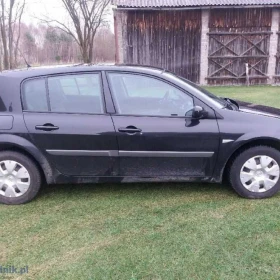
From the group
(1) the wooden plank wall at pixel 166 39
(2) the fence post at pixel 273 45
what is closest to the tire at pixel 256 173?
(1) the wooden plank wall at pixel 166 39

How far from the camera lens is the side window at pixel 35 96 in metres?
3.28

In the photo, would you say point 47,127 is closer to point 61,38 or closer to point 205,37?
point 205,37

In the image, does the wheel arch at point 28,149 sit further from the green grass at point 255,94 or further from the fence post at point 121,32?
the fence post at point 121,32

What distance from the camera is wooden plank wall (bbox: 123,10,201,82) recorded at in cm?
1317

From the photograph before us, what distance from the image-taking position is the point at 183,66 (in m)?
14.0

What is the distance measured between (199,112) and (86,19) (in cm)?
2468

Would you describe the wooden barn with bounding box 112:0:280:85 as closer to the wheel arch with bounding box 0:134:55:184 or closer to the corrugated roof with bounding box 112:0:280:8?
the corrugated roof with bounding box 112:0:280:8

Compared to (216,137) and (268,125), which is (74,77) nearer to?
(216,137)

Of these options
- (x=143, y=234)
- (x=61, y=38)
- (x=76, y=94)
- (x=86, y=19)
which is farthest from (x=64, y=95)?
(x=61, y=38)

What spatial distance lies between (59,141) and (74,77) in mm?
742

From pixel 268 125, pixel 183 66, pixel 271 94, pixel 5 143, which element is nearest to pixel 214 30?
pixel 183 66

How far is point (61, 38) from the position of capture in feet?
106

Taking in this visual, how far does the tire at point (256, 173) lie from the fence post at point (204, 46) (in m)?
11.2

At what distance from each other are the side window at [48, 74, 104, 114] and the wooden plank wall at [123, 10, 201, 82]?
10.6m
